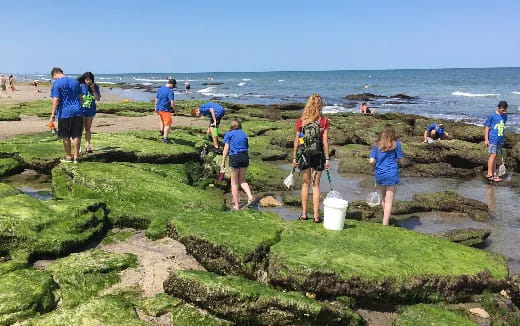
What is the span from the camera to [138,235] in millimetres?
7555

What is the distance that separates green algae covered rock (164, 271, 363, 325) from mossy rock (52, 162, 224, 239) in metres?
2.41

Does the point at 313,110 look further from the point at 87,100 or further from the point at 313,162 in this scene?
the point at 87,100

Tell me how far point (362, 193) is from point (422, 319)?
7087 millimetres

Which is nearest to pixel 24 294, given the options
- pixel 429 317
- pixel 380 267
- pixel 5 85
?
pixel 380 267

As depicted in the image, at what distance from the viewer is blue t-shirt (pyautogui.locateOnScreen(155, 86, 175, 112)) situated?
13.0 metres

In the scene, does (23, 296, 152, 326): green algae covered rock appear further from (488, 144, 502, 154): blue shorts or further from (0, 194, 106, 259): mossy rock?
(488, 144, 502, 154): blue shorts

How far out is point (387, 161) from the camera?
816 centimetres

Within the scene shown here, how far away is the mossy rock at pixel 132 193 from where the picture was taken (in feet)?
25.9

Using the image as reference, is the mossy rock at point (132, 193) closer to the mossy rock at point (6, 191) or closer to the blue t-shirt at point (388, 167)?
the mossy rock at point (6, 191)

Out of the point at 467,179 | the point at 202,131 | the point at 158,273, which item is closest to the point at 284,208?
the point at 158,273

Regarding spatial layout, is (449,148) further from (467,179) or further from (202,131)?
(202,131)

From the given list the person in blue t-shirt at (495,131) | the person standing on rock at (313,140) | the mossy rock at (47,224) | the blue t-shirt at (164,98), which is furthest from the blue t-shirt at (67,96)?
the person in blue t-shirt at (495,131)

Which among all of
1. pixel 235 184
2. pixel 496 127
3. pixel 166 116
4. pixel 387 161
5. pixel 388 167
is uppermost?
pixel 166 116

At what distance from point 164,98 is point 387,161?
7.56 meters
